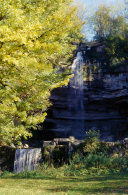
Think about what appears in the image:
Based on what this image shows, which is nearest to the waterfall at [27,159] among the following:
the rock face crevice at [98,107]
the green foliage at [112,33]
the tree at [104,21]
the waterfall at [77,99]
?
the rock face crevice at [98,107]

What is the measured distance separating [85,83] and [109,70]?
336cm

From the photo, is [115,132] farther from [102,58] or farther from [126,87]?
[102,58]

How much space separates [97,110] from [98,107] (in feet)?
1.41

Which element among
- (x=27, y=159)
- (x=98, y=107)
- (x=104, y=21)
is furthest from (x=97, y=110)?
(x=104, y=21)

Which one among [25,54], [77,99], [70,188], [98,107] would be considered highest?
[77,99]

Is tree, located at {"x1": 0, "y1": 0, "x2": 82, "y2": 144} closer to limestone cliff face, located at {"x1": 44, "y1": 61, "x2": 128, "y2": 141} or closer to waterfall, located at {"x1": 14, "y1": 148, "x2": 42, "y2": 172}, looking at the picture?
waterfall, located at {"x1": 14, "y1": 148, "x2": 42, "y2": 172}

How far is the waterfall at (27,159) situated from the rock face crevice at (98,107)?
10.6m

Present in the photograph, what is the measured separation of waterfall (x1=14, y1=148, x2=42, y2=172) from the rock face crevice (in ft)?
34.9

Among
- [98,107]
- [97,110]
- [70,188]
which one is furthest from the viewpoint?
[97,110]

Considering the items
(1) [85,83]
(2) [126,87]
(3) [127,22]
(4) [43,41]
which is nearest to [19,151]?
Answer: (4) [43,41]

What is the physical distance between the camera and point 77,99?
23.9m

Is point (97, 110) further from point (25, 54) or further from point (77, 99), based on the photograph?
point (25, 54)

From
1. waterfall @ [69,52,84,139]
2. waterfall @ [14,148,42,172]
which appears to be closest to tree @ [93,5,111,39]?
waterfall @ [69,52,84,139]

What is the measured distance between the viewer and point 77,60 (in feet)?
82.1
